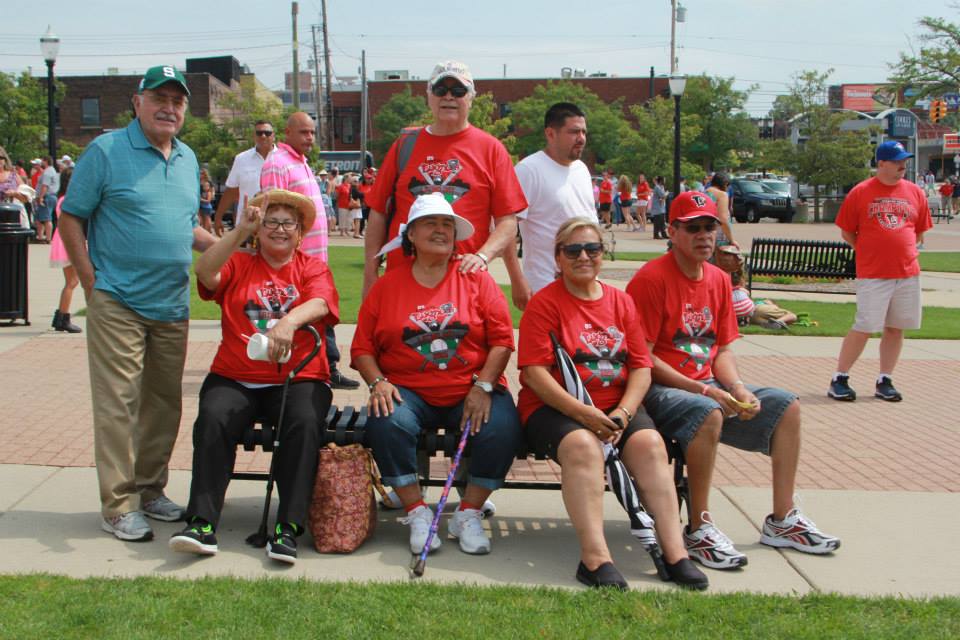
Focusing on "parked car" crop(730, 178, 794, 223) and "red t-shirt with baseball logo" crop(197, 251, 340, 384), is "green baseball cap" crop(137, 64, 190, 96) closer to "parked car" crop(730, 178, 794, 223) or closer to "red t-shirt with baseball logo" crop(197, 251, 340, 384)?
"red t-shirt with baseball logo" crop(197, 251, 340, 384)

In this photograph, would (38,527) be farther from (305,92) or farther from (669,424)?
(305,92)

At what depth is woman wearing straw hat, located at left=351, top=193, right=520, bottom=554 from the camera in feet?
14.2

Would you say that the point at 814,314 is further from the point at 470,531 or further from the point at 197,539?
the point at 197,539

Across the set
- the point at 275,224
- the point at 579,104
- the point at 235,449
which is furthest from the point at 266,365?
the point at 579,104

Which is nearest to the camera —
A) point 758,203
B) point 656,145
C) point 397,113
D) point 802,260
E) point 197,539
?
point 197,539

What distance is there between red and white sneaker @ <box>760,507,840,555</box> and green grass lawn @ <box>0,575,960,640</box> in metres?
0.59

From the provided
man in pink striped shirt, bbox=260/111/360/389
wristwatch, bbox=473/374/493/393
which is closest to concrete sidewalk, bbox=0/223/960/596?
wristwatch, bbox=473/374/493/393

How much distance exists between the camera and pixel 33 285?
47.2ft

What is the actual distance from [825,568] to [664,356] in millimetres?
1158

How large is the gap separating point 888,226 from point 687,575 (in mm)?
4778

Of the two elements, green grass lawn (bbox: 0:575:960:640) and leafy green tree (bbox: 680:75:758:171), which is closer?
green grass lawn (bbox: 0:575:960:640)

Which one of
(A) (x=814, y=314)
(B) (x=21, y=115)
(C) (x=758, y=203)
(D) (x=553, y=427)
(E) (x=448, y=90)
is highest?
(B) (x=21, y=115)

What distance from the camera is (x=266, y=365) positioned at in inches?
177

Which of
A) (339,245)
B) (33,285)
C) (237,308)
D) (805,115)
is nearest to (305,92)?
(805,115)
